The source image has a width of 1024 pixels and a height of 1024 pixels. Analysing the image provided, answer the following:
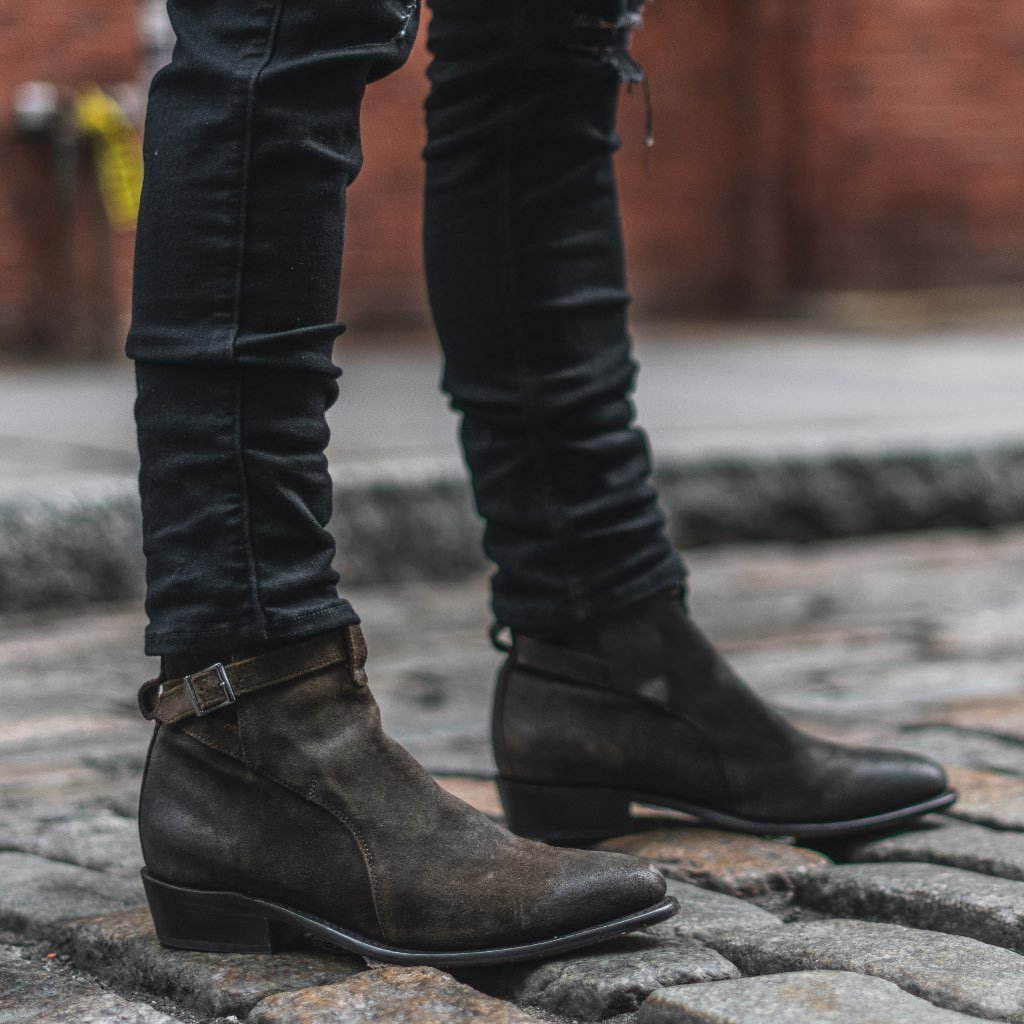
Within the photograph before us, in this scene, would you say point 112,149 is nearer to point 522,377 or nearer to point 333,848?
point 522,377

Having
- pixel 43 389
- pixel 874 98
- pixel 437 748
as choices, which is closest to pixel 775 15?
pixel 874 98

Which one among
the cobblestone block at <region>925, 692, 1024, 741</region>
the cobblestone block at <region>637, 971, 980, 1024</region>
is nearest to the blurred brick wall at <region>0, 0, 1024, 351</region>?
the cobblestone block at <region>925, 692, 1024, 741</region>

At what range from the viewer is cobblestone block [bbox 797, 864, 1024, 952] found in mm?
1141

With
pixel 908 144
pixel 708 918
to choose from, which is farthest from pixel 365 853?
pixel 908 144

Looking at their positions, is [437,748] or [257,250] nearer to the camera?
[257,250]

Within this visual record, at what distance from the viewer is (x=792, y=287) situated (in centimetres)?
838

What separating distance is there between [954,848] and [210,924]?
61 cm

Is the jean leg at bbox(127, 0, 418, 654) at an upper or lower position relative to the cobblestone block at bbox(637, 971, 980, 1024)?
upper

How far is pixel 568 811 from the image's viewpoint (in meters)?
1.37

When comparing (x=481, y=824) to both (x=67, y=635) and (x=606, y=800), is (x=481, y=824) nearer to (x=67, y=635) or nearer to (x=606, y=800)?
(x=606, y=800)

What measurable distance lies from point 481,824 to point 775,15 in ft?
25.2

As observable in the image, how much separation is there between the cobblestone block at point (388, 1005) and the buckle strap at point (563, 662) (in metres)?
0.37

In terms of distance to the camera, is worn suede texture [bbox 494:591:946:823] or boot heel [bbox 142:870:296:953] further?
worn suede texture [bbox 494:591:946:823]

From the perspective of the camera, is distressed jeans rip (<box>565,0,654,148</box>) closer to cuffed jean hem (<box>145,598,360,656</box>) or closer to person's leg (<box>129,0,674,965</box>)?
person's leg (<box>129,0,674,965</box>)
